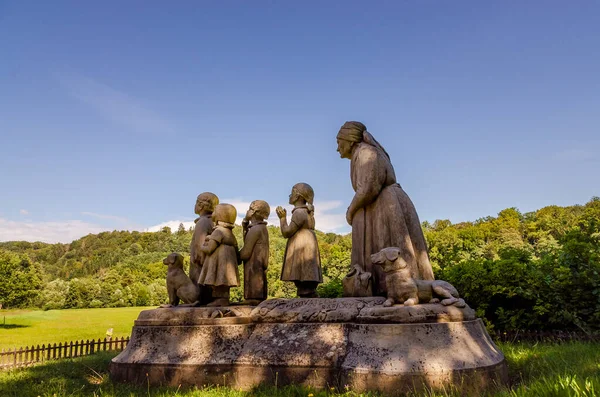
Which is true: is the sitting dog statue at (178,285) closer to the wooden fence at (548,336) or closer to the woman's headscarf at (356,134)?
the woman's headscarf at (356,134)

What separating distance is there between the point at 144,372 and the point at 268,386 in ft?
6.32

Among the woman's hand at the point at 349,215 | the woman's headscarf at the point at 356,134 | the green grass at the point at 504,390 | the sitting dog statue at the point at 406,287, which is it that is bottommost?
the green grass at the point at 504,390

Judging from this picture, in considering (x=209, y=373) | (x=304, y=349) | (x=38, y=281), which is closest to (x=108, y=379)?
(x=209, y=373)

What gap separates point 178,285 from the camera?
6582mm

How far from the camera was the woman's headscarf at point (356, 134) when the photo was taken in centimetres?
641

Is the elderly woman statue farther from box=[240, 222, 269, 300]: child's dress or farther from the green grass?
the green grass

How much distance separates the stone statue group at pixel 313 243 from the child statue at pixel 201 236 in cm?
2

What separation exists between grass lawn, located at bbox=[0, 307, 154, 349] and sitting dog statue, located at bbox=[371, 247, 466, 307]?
67.3 feet

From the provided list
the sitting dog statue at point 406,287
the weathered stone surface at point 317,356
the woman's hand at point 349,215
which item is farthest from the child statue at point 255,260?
the sitting dog statue at point 406,287

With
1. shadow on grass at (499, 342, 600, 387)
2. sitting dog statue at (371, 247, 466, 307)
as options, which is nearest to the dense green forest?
shadow on grass at (499, 342, 600, 387)

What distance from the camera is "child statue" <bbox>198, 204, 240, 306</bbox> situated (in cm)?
630

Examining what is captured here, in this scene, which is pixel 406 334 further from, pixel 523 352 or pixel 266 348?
pixel 523 352

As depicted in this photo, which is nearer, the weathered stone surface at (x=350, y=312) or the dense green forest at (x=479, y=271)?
→ the weathered stone surface at (x=350, y=312)

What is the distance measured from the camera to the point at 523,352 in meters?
6.86
